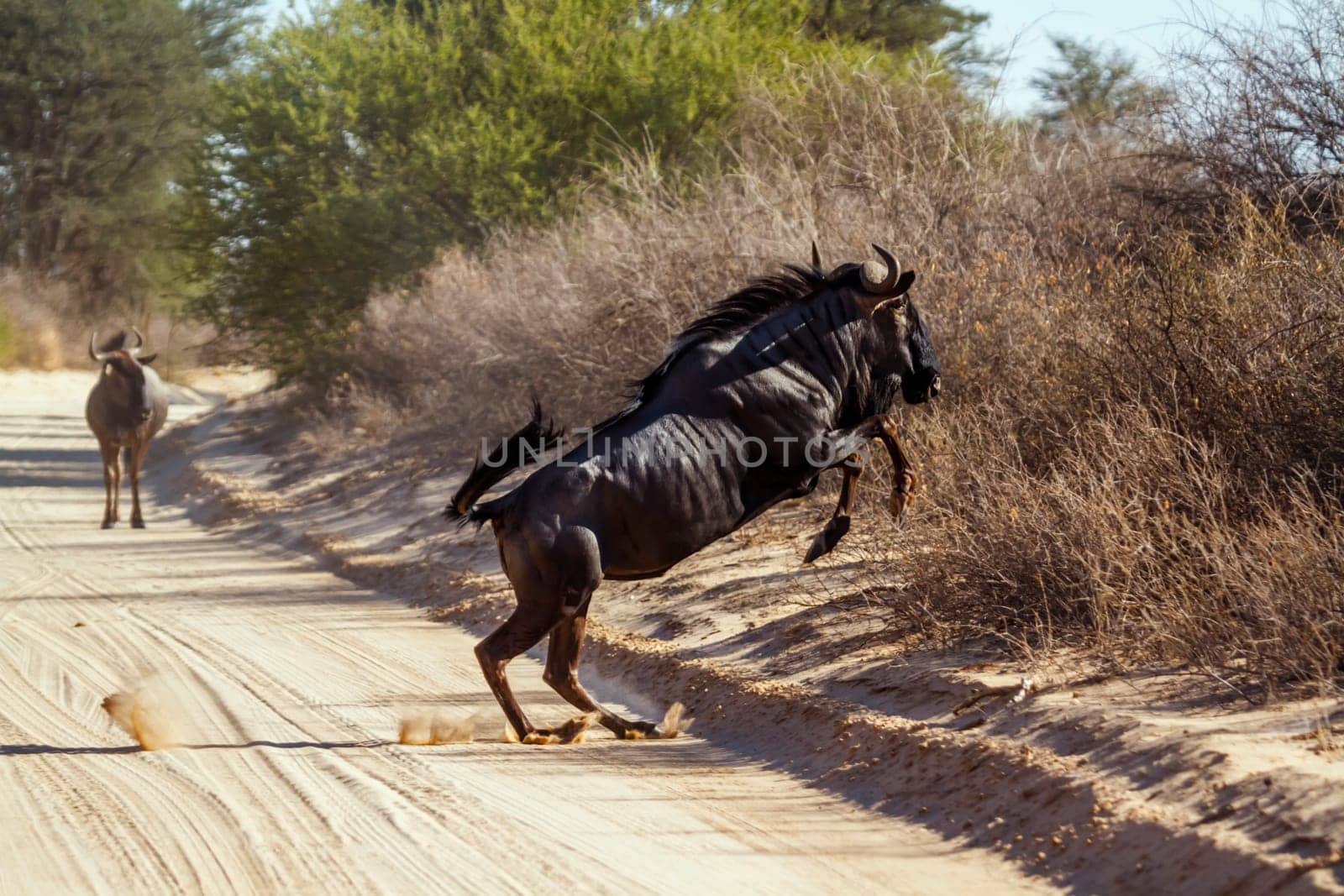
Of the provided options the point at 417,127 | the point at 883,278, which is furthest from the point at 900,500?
the point at 417,127

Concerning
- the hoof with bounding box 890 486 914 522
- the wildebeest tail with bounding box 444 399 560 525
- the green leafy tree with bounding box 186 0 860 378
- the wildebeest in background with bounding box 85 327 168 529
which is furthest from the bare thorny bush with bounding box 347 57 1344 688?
the green leafy tree with bounding box 186 0 860 378

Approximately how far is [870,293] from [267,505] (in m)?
13.0

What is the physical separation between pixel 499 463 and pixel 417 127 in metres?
18.4

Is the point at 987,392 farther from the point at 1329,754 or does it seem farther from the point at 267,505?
the point at 267,505

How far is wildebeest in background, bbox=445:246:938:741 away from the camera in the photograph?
6.80m

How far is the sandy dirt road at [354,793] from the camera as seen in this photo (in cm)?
499

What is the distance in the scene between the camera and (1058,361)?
29.7 ft

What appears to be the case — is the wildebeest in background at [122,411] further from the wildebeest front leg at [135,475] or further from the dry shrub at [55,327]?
the dry shrub at [55,327]

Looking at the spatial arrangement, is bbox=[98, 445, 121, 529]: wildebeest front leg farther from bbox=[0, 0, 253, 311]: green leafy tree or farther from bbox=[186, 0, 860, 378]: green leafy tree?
bbox=[0, 0, 253, 311]: green leafy tree

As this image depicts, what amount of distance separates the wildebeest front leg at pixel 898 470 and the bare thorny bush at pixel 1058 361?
16.2 inches

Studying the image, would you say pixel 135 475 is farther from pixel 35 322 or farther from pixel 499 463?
pixel 35 322

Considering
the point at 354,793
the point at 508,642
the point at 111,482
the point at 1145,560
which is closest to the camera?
the point at 354,793

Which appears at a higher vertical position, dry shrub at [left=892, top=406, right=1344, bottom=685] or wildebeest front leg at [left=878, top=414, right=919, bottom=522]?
wildebeest front leg at [left=878, top=414, right=919, bottom=522]

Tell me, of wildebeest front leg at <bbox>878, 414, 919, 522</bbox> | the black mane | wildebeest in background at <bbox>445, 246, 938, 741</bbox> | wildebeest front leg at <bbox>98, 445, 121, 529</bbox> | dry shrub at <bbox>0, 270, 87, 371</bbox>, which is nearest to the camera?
wildebeest in background at <bbox>445, 246, 938, 741</bbox>
